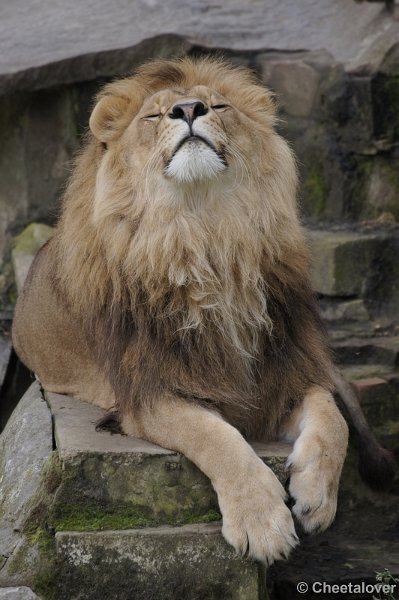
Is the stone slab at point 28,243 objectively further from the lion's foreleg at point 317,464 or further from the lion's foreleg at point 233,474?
the lion's foreleg at point 317,464

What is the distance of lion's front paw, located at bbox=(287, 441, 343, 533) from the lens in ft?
12.8

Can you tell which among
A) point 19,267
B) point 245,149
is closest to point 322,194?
point 19,267

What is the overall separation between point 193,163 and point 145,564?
1.44 meters

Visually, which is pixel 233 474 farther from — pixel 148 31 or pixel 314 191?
pixel 148 31

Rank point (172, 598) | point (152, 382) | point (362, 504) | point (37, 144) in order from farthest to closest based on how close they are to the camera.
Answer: point (37, 144), point (362, 504), point (152, 382), point (172, 598)

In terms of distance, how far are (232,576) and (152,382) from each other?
801mm

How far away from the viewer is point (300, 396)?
4.46 metres

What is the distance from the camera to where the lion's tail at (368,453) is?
4.88 metres

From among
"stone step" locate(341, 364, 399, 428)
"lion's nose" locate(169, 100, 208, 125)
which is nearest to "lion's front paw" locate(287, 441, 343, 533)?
"lion's nose" locate(169, 100, 208, 125)

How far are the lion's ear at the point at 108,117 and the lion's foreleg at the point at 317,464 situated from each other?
4.44ft

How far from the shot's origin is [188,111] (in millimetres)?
4105

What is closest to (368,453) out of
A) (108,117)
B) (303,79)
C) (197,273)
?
(197,273)

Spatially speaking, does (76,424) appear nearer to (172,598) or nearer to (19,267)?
(172,598)

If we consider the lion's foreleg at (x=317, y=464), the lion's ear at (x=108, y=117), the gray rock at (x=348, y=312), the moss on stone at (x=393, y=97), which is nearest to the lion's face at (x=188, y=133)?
the lion's ear at (x=108, y=117)
